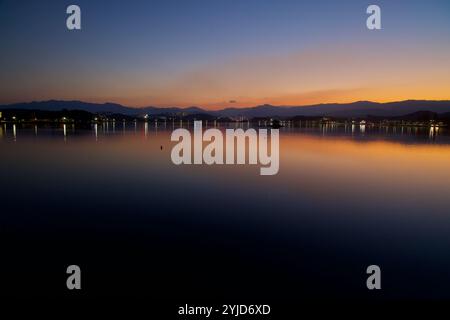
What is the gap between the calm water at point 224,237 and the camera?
21.9 feet

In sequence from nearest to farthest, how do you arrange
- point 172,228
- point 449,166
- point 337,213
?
point 172,228 → point 337,213 → point 449,166

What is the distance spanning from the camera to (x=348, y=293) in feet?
21.4

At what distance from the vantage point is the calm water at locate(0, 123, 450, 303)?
6.68 m

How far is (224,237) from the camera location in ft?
30.1

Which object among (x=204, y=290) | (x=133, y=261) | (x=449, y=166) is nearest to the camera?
(x=204, y=290)
